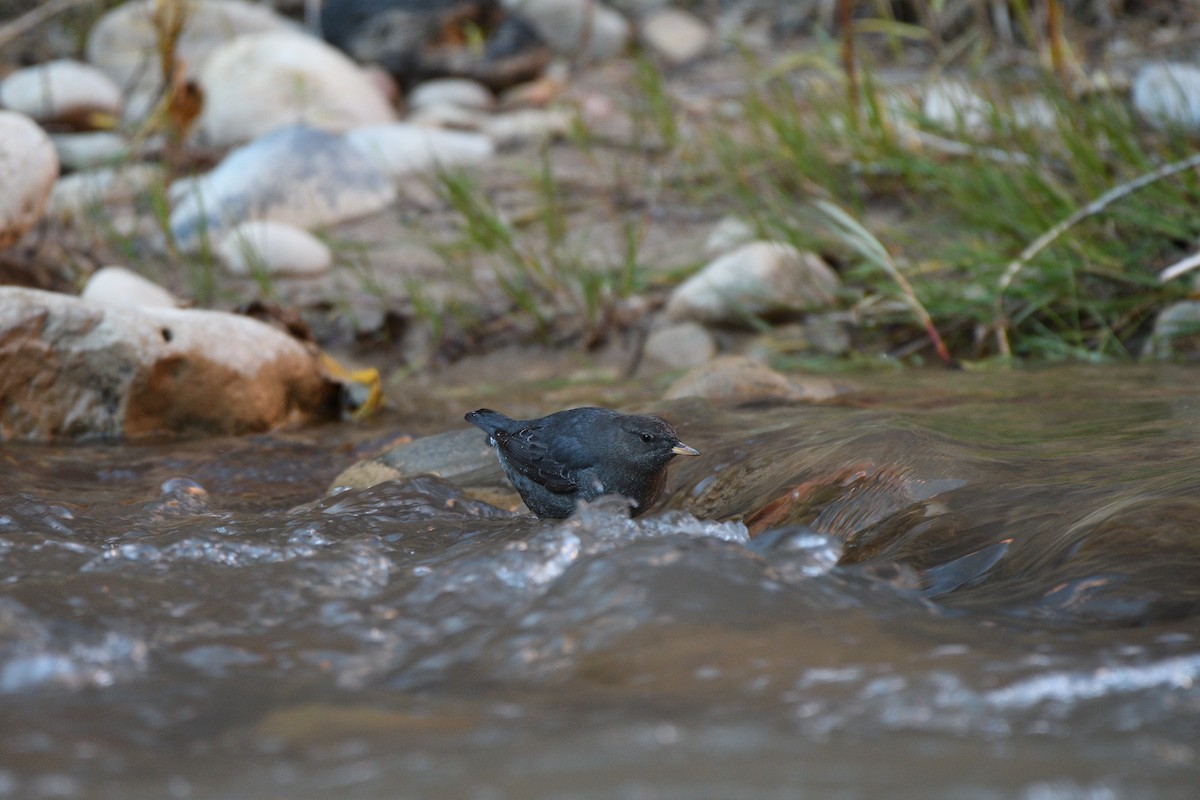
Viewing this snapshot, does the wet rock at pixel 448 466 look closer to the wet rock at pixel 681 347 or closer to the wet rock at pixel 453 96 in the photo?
the wet rock at pixel 681 347

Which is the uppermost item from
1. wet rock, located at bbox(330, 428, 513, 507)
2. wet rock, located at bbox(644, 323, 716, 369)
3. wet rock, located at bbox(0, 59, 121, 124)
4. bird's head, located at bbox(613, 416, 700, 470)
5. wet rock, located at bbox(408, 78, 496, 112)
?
wet rock, located at bbox(0, 59, 121, 124)

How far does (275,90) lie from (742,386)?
18.0ft

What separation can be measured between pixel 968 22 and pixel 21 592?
8.24 meters

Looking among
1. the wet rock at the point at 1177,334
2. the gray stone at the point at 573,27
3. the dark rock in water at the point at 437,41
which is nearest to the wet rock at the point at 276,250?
the dark rock in water at the point at 437,41

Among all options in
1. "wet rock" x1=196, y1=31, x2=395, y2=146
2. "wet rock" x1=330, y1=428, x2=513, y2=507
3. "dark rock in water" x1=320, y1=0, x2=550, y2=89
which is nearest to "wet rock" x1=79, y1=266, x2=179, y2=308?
"wet rock" x1=330, y1=428, x2=513, y2=507

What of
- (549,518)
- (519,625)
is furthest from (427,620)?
(549,518)

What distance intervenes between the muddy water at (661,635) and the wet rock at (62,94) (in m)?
6.00

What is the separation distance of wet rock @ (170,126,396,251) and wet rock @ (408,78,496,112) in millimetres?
2154

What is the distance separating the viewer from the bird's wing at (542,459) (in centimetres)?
317

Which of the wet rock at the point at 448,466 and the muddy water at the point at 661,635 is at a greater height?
the muddy water at the point at 661,635

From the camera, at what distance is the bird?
10.3ft

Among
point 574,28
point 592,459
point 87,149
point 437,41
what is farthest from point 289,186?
point 592,459

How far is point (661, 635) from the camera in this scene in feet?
6.72

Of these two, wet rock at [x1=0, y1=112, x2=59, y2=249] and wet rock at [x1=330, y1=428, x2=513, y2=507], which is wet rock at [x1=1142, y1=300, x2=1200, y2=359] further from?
wet rock at [x1=0, y1=112, x2=59, y2=249]
